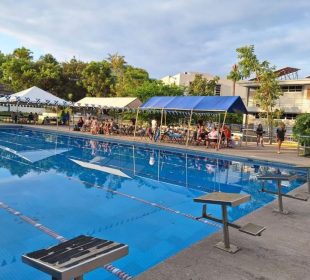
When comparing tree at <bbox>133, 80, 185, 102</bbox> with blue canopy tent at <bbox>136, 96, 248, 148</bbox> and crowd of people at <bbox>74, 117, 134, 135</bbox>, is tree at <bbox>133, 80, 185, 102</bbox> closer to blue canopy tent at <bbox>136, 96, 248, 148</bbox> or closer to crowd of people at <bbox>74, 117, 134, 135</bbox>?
crowd of people at <bbox>74, 117, 134, 135</bbox>

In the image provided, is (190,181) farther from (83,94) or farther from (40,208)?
(83,94)

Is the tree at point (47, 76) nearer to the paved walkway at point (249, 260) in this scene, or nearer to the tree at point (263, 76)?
the tree at point (263, 76)

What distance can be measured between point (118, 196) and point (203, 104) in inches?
397

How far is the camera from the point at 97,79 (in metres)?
46.9

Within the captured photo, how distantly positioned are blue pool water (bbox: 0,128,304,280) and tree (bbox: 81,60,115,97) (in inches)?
1190

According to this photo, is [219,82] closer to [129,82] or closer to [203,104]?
[129,82]

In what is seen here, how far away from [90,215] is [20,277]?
107 inches

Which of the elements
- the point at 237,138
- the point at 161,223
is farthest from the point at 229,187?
the point at 237,138

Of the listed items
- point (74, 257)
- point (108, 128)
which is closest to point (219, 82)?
point (108, 128)

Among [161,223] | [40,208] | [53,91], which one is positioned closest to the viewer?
[161,223]

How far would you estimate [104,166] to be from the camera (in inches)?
527

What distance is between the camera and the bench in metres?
2.28

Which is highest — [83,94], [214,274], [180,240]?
[83,94]

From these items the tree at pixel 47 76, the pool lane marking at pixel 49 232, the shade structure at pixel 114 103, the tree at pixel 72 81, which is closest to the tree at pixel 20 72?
the tree at pixel 47 76
